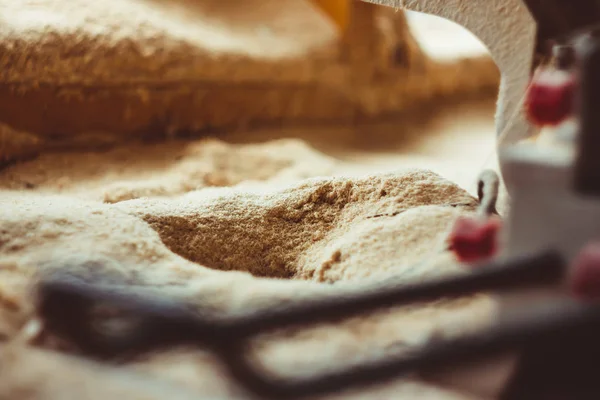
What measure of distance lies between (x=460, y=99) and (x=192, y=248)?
363cm

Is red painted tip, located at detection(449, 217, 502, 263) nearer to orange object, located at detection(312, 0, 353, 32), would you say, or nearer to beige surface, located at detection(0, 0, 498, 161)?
beige surface, located at detection(0, 0, 498, 161)

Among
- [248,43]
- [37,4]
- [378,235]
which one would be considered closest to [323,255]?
[378,235]

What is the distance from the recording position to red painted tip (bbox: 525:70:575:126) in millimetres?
880

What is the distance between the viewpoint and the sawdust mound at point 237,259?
0.85 metres

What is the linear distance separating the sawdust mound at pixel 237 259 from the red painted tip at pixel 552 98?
0.37m

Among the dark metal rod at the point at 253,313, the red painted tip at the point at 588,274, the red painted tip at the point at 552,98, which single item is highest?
the red painted tip at the point at 552,98

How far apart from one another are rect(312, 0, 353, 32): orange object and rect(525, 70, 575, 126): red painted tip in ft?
9.41

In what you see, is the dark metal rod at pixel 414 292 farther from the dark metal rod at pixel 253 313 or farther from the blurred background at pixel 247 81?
the blurred background at pixel 247 81

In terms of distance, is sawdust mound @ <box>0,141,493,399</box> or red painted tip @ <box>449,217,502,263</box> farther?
red painted tip @ <box>449,217,502,263</box>

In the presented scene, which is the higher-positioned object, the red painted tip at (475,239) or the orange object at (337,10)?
the red painted tip at (475,239)

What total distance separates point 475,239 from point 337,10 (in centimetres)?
300

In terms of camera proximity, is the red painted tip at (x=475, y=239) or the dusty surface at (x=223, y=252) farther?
the red painted tip at (x=475, y=239)

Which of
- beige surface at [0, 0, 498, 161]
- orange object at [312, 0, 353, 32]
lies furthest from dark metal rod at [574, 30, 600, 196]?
orange object at [312, 0, 353, 32]


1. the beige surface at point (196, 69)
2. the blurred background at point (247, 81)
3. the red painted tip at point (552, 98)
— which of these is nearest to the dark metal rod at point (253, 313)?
the red painted tip at point (552, 98)
